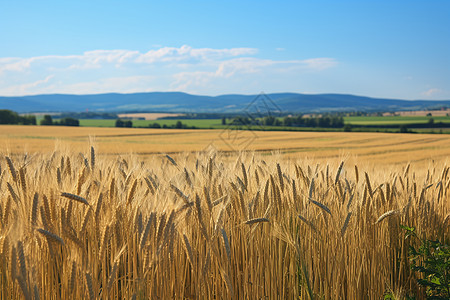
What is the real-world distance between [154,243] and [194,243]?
0.48 meters

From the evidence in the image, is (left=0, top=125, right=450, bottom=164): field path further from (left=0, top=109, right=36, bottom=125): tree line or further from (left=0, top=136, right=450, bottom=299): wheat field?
(left=0, top=109, right=36, bottom=125): tree line

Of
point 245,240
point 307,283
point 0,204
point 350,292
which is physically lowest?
point 350,292

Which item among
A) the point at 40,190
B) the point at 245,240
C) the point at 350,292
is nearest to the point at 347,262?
the point at 350,292

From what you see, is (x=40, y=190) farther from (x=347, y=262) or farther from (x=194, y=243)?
(x=347, y=262)

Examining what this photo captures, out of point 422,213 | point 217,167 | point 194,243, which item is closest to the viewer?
point 194,243

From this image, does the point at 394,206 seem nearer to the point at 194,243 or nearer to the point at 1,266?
the point at 194,243

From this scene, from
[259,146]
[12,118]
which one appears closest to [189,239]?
[259,146]

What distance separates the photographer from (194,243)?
2.14 metres

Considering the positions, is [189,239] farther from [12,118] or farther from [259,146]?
[12,118]

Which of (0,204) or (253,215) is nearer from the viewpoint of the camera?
(0,204)

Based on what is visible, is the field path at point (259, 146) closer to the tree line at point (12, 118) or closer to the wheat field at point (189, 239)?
the wheat field at point (189, 239)

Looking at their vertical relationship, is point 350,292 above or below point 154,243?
below

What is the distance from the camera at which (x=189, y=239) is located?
82.0 inches

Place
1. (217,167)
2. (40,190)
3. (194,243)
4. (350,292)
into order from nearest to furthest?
(40,190), (194,243), (350,292), (217,167)
